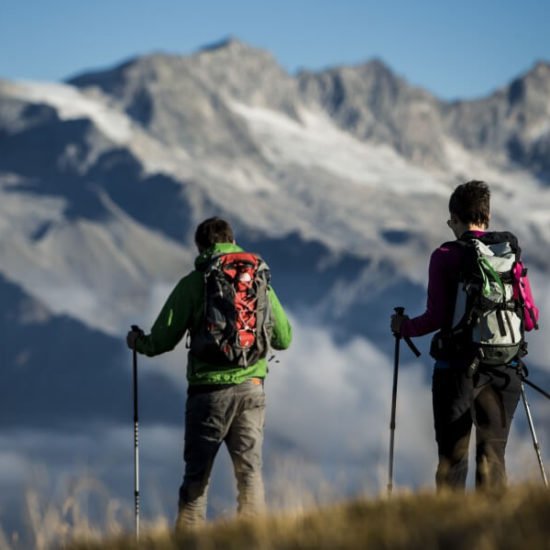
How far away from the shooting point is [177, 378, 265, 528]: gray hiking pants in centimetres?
975

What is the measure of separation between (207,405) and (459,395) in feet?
6.21

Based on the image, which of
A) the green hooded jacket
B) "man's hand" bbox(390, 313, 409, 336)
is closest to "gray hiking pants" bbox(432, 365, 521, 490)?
"man's hand" bbox(390, 313, 409, 336)

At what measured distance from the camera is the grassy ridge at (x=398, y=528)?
629 cm

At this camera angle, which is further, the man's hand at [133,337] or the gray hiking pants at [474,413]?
the man's hand at [133,337]

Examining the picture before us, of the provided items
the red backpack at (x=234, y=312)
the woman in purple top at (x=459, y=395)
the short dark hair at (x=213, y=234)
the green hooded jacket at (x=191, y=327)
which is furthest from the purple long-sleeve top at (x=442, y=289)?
the short dark hair at (x=213, y=234)

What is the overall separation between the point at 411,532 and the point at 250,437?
3.46 metres

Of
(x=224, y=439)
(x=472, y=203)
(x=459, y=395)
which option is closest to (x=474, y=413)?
(x=459, y=395)

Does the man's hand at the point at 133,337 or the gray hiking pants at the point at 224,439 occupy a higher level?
the man's hand at the point at 133,337

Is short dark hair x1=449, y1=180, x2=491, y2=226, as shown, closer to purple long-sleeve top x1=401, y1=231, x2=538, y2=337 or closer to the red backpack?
purple long-sleeve top x1=401, y1=231, x2=538, y2=337

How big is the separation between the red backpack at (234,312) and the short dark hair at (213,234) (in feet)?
0.75

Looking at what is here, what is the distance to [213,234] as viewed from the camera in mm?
10141

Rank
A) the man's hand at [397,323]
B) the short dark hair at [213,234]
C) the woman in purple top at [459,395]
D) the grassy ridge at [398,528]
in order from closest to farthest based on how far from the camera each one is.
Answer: the grassy ridge at [398,528] < the woman in purple top at [459,395] < the man's hand at [397,323] < the short dark hair at [213,234]

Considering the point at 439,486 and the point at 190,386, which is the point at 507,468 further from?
the point at 190,386

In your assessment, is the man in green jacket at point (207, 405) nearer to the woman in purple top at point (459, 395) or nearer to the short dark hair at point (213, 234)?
the short dark hair at point (213, 234)
